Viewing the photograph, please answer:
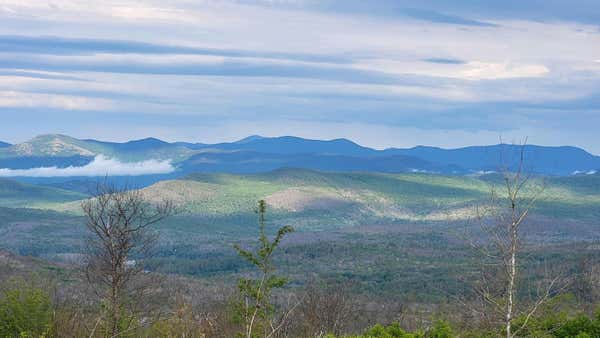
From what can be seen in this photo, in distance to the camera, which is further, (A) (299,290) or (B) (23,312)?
(A) (299,290)

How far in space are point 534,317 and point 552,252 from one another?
12831 centimetres

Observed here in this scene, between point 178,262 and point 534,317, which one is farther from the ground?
point 534,317

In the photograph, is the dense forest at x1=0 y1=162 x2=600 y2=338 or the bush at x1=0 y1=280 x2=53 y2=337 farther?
the bush at x1=0 y1=280 x2=53 y2=337

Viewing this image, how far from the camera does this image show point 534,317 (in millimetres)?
32719

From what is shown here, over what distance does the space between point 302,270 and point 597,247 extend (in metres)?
57.7

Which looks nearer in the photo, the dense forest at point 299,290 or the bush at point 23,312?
the dense forest at point 299,290

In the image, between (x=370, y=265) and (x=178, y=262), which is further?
(x=178, y=262)

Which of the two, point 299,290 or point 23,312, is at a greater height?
point 23,312

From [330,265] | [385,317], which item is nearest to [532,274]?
[385,317]

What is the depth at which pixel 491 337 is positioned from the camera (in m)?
31.2

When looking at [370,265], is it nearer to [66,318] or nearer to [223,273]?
[223,273]

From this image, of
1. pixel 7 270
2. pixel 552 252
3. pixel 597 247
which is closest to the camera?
pixel 7 270

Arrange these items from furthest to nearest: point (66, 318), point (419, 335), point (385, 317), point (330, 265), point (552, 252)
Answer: point (330, 265) → point (552, 252) → point (385, 317) → point (66, 318) → point (419, 335)

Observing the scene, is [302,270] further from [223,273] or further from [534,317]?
[534,317]
